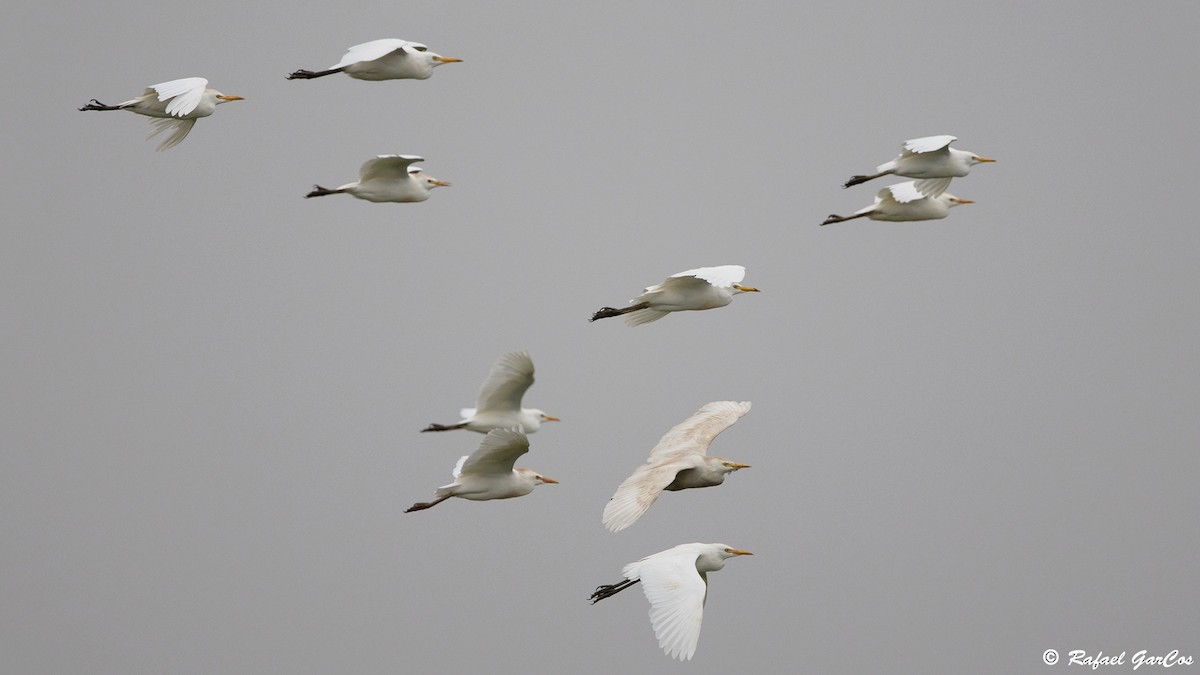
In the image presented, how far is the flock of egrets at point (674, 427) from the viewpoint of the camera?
17250mm

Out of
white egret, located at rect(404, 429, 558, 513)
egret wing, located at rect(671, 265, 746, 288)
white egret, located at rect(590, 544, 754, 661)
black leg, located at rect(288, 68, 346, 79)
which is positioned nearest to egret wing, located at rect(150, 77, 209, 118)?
black leg, located at rect(288, 68, 346, 79)

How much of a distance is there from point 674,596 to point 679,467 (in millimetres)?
2479

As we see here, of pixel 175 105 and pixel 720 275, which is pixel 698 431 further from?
pixel 175 105

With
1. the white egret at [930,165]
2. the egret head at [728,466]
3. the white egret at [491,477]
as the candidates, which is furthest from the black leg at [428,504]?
the white egret at [930,165]

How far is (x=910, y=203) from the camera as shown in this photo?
21.8 meters

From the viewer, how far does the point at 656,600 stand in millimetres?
16688

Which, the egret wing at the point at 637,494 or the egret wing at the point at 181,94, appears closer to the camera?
the egret wing at the point at 637,494

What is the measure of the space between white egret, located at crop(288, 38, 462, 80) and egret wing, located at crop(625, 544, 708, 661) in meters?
6.25

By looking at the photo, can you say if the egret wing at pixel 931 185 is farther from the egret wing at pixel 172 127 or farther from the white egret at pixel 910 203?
the egret wing at pixel 172 127

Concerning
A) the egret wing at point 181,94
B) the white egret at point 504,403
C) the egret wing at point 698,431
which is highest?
the egret wing at point 181,94

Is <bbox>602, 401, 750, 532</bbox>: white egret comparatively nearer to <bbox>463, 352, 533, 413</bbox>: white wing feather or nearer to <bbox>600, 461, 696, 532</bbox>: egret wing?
<bbox>600, 461, 696, 532</bbox>: egret wing

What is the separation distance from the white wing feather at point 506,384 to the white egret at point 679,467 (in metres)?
1.43

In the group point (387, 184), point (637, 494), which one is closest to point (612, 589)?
point (637, 494)

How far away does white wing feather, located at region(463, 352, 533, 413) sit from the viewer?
17.6m
